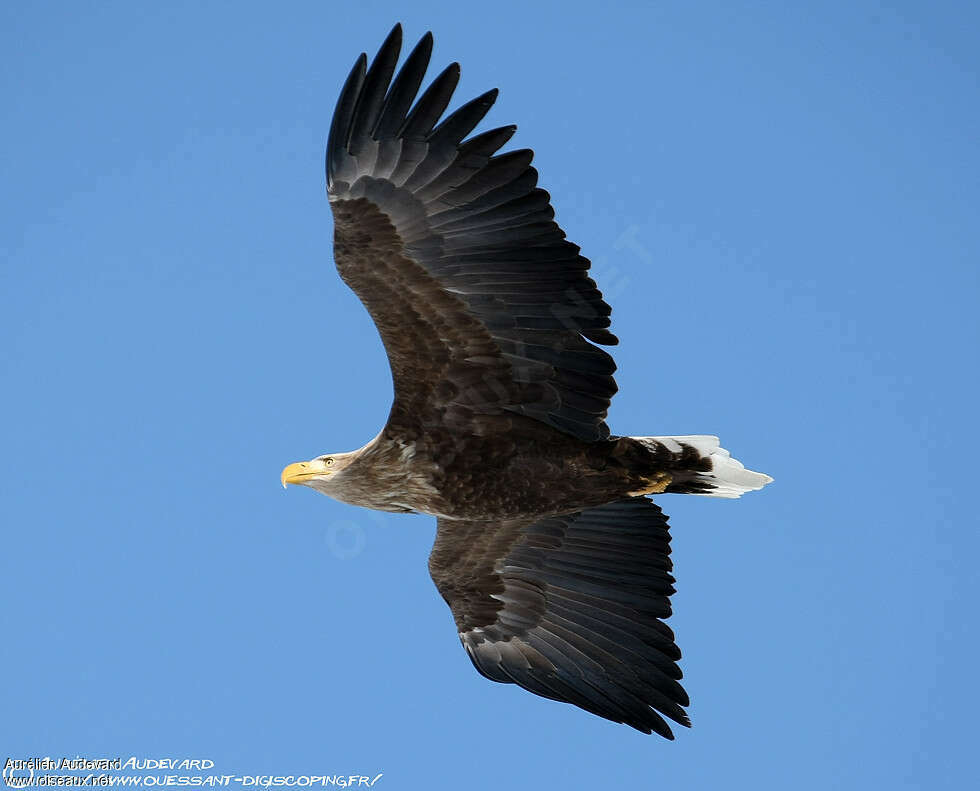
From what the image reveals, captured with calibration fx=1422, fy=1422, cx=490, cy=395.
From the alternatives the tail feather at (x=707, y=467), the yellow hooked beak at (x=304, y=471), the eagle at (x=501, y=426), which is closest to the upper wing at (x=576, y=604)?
the eagle at (x=501, y=426)

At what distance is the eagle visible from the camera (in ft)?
28.0

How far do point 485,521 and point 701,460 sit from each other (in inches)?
63.8

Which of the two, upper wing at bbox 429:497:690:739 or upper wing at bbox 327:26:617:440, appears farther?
upper wing at bbox 429:497:690:739

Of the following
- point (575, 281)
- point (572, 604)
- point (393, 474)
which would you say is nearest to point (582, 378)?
point (575, 281)

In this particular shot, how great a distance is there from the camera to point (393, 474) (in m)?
9.72

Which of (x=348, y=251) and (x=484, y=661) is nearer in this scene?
(x=348, y=251)

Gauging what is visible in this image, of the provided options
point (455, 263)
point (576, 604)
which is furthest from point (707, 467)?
point (455, 263)

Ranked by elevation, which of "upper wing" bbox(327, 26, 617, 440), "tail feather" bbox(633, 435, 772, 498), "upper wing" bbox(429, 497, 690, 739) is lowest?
"upper wing" bbox(429, 497, 690, 739)

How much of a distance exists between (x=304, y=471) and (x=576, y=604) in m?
2.35

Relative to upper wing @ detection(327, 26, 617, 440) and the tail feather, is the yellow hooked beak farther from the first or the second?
the tail feather

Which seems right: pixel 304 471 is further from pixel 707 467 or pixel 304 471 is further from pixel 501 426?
pixel 707 467

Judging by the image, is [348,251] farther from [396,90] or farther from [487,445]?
[487,445]

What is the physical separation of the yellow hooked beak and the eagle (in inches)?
0.5

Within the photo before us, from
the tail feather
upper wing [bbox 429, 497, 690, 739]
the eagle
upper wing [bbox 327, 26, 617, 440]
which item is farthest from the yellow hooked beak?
the tail feather
